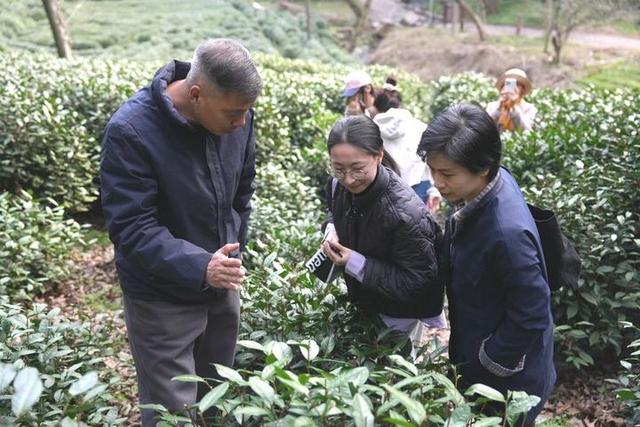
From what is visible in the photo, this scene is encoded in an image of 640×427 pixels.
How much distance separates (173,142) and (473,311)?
1.26 metres

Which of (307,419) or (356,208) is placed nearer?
(307,419)

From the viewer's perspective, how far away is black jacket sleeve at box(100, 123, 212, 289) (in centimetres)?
213

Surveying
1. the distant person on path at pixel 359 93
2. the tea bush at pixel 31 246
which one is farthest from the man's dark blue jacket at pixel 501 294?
the distant person on path at pixel 359 93

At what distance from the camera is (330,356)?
2.30 metres

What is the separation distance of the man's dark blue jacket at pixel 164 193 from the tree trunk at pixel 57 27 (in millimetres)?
8763

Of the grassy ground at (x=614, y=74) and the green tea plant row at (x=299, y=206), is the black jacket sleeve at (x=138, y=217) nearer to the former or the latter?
the green tea plant row at (x=299, y=206)

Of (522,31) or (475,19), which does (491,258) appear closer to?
(475,19)

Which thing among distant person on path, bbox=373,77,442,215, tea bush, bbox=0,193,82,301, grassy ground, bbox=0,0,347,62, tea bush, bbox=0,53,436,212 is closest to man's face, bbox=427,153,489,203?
distant person on path, bbox=373,77,442,215

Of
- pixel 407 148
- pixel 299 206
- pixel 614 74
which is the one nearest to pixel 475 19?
pixel 614 74

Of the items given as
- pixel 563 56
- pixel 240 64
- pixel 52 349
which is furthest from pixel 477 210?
pixel 563 56

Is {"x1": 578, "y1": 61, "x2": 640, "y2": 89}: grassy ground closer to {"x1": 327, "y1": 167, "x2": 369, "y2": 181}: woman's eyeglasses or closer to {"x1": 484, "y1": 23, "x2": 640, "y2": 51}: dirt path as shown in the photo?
{"x1": 484, "y1": 23, "x2": 640, "y2": 51}: dirt path

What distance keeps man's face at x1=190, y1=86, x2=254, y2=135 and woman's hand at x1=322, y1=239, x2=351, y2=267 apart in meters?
0.60

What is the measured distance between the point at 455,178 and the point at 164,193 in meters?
1.06

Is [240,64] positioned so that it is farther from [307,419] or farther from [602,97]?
[602,97]
